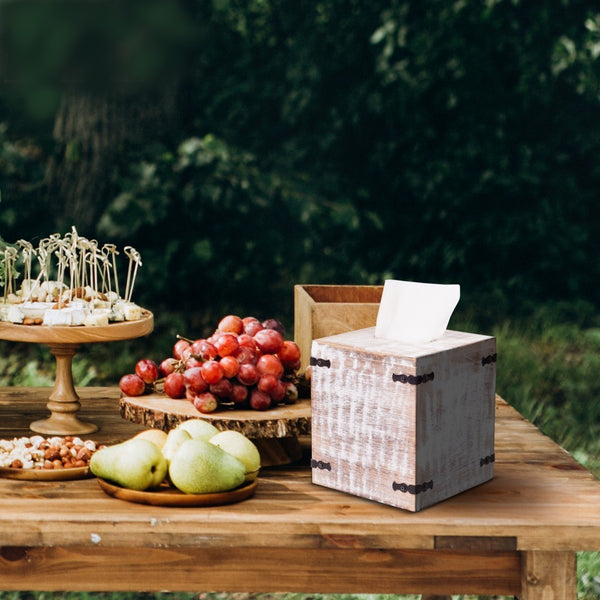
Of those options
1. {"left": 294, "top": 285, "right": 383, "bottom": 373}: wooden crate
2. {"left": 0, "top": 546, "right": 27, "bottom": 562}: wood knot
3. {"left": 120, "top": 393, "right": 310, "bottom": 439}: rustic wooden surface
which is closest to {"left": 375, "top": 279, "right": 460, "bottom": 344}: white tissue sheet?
{"left": 120, "top": 393, "right": 310, "bottom": 439}: rustic wooden surface

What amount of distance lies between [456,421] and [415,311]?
0.61 ft

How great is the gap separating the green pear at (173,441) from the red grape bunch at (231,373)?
137 millimetres

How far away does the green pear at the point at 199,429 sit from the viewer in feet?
4.71

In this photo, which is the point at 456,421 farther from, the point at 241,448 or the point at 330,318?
the point at 330,318

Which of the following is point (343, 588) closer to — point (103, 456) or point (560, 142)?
point (103, 456)

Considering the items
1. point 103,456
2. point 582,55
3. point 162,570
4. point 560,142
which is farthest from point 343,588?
point 560,142

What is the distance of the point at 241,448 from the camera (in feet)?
4.58

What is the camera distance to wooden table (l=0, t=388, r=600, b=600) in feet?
4.24

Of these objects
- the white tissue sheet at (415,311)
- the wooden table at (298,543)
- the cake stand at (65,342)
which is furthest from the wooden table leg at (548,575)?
the cake stand at (65,342)

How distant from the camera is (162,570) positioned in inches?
53.0

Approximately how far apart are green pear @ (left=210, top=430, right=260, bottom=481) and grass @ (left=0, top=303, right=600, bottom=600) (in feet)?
8.48

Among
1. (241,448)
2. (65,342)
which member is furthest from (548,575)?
(65,342)

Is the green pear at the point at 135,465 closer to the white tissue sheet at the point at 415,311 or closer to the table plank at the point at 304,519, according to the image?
the table plank at the point at 304,519

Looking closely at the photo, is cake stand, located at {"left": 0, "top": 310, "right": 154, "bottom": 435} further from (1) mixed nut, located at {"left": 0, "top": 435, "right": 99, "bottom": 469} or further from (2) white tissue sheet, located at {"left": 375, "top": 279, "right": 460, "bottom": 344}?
(2) white tissue sheet, located at {"left": 375, "top": 279, "right": 460, "bottom": 344}
